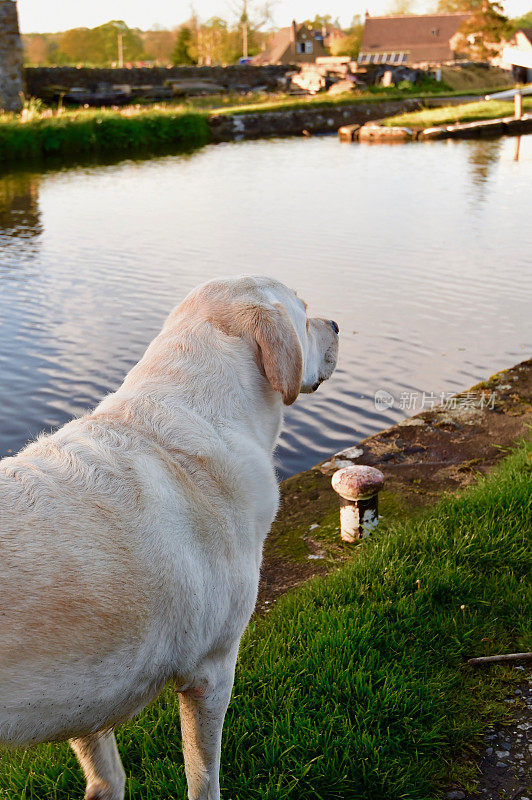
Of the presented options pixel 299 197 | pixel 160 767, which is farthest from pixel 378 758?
pixel 299 197

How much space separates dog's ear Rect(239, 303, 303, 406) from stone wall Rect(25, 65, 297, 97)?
120 ft

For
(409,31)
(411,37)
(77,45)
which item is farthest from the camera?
(409,31)

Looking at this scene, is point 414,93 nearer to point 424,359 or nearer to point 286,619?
point 424,359

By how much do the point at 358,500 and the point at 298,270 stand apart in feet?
28.7

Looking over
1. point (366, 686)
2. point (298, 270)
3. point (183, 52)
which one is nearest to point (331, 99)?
point (183, 52)

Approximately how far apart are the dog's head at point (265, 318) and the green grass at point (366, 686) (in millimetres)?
1343

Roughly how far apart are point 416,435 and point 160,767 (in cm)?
366

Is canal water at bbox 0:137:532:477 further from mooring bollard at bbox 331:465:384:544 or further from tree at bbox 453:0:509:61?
tree at bbox 453:0:509:61

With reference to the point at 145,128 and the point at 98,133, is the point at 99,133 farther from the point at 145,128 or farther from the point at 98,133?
the point at 145,128

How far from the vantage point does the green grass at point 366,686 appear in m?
2.89

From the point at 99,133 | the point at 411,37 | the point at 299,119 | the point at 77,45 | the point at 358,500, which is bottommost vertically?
the point at 358,500

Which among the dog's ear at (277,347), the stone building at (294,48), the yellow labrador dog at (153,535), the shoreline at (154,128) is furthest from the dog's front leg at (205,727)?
the stone building at (294,48)

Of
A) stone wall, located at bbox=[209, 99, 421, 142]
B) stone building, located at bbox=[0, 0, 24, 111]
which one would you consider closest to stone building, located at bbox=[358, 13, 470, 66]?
stone wall, located at bbox=[209, 99, 421, 142]

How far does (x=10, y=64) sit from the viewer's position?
35.6 metres
